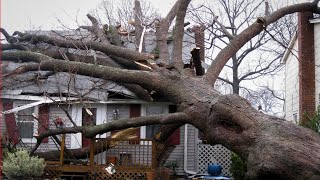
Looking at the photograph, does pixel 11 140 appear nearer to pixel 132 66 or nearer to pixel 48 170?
pixel 48 170

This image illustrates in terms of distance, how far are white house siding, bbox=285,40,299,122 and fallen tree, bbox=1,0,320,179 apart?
14.8 ft

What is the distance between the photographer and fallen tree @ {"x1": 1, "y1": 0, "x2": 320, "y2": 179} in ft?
21.8

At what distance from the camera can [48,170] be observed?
11484mm

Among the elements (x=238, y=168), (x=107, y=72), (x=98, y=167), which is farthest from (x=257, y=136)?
(x=238, y=168)

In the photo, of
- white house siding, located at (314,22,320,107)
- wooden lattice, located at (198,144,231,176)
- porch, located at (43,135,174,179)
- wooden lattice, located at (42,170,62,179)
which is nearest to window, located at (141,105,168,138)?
wooden lattice, located at (198,144,231,176)

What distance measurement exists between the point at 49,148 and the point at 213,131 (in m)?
8.41

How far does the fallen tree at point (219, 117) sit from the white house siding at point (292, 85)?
4.50 m

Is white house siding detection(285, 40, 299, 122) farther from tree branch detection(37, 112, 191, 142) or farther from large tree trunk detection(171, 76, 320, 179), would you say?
Result: large tree trunk detection(171, 76, 320, 179)

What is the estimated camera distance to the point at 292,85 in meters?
18.1

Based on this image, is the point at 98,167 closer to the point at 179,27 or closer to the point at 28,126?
the point at 179,27

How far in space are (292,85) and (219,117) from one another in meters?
11.0

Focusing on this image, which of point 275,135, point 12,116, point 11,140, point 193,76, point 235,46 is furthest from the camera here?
point 12,116

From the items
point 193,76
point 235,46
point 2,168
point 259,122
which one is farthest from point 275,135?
point 2,168

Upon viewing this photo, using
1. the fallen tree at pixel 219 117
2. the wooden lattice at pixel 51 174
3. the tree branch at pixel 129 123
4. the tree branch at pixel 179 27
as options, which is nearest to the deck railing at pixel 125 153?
the fallen tree at pixel 219 117
